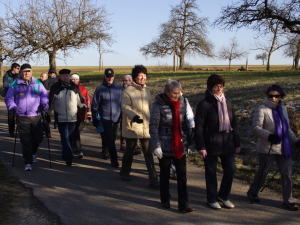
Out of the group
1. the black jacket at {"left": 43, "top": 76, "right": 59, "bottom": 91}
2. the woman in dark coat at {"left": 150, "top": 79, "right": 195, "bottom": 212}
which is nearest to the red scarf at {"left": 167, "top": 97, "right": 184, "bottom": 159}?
the woman in dark coat at {"left": 150, "top": 79, "right": 195, "bottom": 212}

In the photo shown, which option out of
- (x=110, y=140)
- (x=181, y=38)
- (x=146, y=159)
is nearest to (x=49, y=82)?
(x=110, y=140)

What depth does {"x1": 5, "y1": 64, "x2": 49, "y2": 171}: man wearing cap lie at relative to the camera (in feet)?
22.4

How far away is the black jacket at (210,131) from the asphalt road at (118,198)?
2.81 ft

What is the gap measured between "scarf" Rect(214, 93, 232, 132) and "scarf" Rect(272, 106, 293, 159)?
2.30 feet

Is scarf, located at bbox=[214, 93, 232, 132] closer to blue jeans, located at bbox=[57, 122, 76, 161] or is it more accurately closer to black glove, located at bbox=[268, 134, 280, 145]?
black glove, located at bbox=[268, 134, 280, 145]

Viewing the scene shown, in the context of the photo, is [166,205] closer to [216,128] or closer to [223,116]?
[216,128]

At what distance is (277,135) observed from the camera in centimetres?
485

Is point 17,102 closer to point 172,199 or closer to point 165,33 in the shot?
point 172,199

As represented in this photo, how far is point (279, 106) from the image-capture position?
198 inches

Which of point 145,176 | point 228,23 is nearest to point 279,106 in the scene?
point 145,176

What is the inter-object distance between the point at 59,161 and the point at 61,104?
4.25ft

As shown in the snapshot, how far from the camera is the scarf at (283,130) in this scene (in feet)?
16.1

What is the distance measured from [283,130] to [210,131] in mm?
1032

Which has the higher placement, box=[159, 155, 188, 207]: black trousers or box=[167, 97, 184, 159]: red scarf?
box=[167, 97, 184, 159]: red scarf
